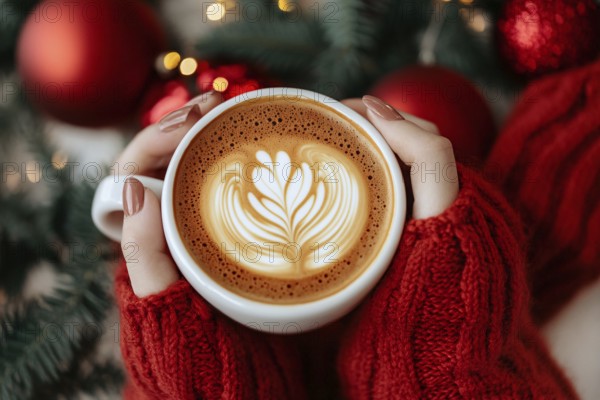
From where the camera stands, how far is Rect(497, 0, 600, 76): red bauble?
3.15 feet

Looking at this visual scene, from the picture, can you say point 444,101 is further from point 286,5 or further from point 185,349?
point 185,349

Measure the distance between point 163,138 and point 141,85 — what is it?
0.24m

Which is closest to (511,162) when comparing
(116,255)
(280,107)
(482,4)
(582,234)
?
(582,234)

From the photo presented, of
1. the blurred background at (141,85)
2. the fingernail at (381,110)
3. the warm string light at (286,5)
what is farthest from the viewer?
the warm string light at (286,5)

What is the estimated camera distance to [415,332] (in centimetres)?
78

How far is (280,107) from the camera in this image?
2.56 ft

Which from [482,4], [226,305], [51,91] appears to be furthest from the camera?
[482,4]

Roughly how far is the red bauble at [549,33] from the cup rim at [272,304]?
0.40 m

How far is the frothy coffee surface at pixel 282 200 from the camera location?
0.72 metres

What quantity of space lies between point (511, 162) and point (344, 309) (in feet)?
1.46

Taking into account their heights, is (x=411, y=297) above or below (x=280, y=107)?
below

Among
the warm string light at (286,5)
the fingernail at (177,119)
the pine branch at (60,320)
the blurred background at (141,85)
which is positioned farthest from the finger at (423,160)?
the pine branch at (60,320)

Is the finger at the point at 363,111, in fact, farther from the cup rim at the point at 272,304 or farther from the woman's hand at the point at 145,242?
the woman's hand at the point at 145,242

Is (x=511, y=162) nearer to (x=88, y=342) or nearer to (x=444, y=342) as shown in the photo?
(x=444, y=342)
